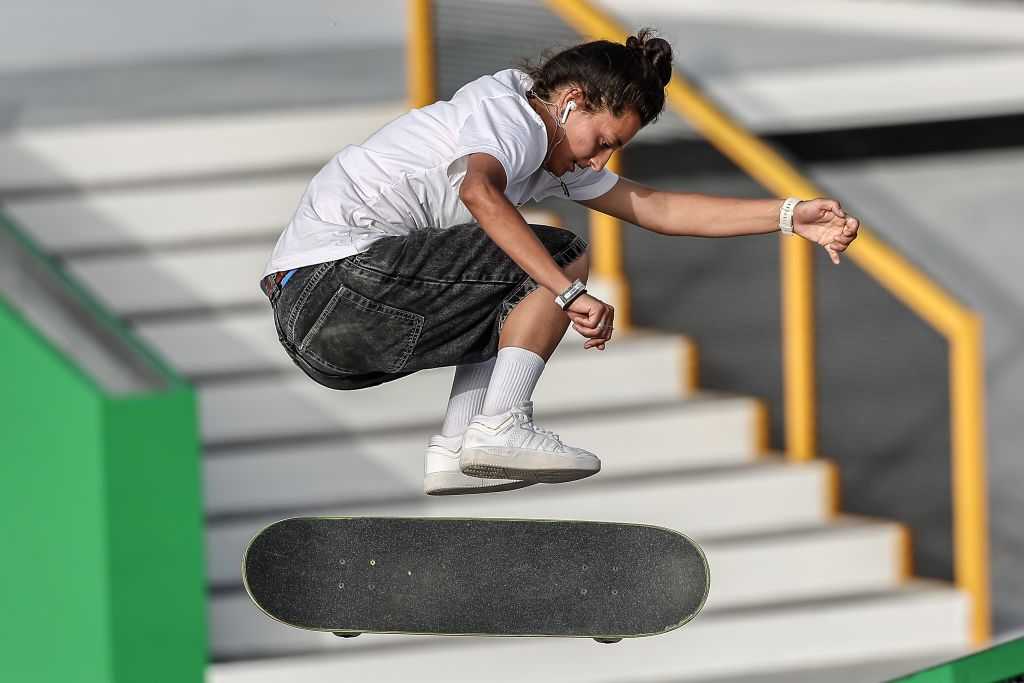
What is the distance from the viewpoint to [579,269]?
6.16ft

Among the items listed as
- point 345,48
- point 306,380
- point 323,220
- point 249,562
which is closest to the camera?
point 323,220

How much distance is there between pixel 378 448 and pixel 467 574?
1576mm

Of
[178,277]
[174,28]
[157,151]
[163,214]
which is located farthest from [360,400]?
[174,28]


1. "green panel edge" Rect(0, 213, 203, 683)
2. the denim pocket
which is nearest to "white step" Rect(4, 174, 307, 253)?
"green panel edge" Rect(0, 213, 203, 683)

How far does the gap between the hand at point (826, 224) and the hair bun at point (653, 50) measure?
331 mm

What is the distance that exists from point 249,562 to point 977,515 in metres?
2.59

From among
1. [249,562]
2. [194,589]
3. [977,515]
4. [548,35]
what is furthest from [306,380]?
[977,515]

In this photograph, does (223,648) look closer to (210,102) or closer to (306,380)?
(306,380)

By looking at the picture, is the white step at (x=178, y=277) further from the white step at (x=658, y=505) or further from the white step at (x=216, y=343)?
the white step at (x=658, y=505)

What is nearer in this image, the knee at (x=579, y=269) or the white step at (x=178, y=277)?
the knee at (x=579, y=269)

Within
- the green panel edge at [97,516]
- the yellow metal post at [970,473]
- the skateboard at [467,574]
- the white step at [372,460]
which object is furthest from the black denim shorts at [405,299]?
the yellow metal post at [970,473]

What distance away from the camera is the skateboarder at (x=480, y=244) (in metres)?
1.74

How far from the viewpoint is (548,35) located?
4332 mm

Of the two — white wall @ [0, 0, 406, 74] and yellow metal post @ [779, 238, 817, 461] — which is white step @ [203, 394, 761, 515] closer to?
yellow metal post @ [779, 238, 817, 461]
